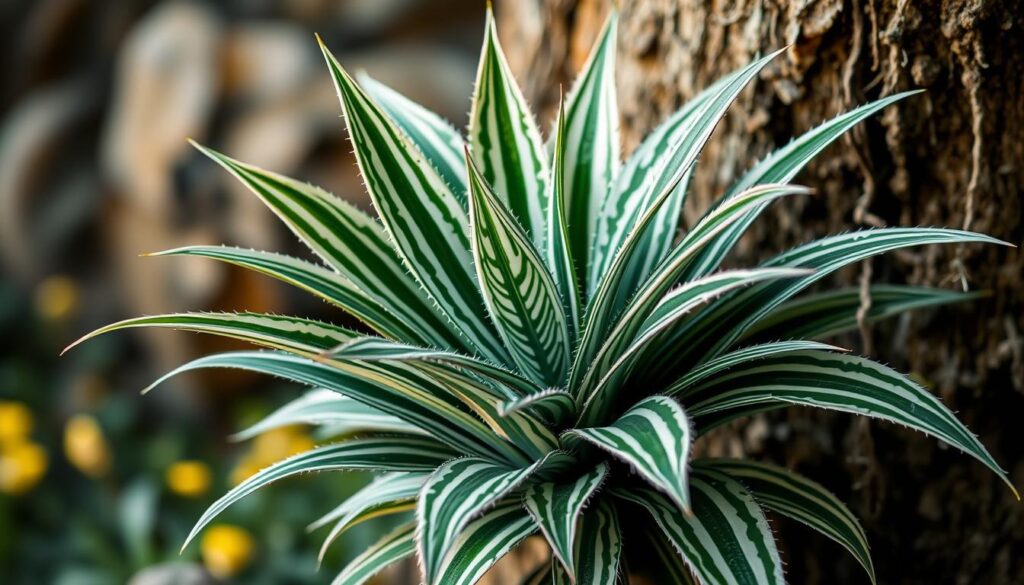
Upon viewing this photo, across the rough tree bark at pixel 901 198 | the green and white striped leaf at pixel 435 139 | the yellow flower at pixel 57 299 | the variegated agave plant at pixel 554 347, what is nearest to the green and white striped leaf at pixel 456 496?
the variegated agave plant at pixel 554 347

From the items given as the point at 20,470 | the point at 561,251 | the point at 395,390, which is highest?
the point at 20,470

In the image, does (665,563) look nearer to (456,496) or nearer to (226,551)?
(456,496)

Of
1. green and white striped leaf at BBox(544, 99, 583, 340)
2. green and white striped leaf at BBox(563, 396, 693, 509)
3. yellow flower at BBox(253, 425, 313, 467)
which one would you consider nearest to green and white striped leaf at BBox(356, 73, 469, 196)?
green and white striped leaf at BBox(544, 99, 583, 340)

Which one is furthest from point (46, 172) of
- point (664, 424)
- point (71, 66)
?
point (664, 424)

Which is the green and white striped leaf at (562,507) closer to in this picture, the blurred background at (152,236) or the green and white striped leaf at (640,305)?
the green and white striped leaf at (640,305)

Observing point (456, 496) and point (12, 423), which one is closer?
point (456, 496)

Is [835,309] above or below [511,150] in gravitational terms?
below

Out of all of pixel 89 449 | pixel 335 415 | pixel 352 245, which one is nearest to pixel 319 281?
pixel 352 245
